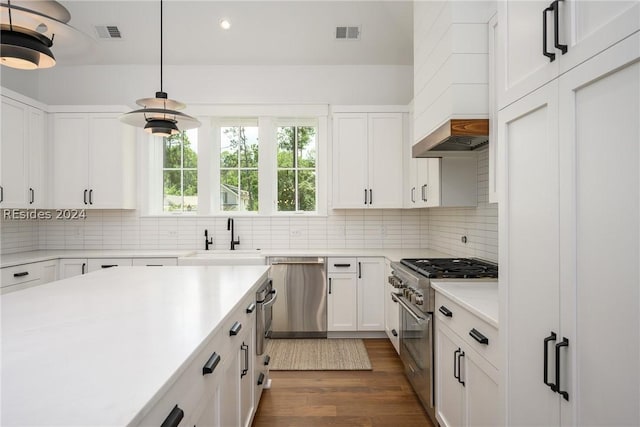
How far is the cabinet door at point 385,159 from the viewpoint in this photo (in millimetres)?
4098

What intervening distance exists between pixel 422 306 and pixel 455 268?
410mm

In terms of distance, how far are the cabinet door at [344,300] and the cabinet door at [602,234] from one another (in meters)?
2.95

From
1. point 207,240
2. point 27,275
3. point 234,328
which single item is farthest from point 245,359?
Result: point 27,275

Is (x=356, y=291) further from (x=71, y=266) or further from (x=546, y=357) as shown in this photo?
(x=71, y=266)

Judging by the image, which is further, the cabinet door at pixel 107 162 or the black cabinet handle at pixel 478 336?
the cabinet door at pixel 107 162

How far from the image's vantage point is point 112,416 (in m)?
0.71

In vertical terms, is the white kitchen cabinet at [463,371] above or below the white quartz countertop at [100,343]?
below

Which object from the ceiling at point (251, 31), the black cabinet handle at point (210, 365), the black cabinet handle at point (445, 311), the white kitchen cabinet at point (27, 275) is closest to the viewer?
the black cabinet handle at point (210, 365)

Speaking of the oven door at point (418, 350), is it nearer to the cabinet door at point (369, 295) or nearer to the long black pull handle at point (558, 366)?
the cabinet door at point (369, 295)

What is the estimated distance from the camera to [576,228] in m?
0.95

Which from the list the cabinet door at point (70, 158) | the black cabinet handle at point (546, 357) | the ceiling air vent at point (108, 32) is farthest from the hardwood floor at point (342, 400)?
the ceiling air vent at point (108, 32)

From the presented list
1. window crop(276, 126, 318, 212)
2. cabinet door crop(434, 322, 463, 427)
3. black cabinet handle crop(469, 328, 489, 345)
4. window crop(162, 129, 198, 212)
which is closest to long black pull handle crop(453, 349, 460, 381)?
cabinet door crop(434, 322, 463, 427)

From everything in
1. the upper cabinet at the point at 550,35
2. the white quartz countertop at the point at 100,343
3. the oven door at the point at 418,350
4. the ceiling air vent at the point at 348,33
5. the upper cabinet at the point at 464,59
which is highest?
the ceiling air vent at the point at 348,33

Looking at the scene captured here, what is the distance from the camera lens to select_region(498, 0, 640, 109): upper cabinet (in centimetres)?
83
